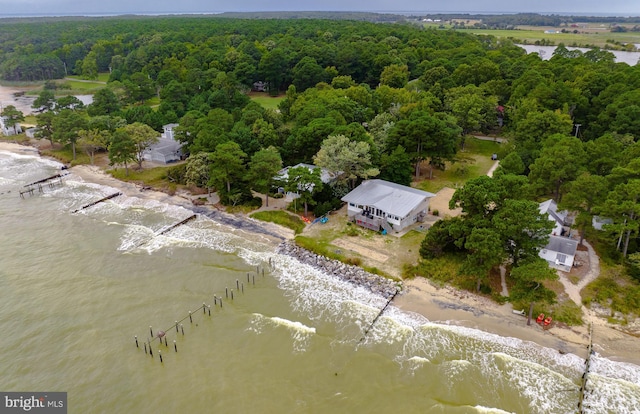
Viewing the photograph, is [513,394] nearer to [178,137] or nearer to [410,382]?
[410,382]

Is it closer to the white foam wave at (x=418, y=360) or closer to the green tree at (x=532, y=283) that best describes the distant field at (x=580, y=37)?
the green tree at (x=532, y=283)

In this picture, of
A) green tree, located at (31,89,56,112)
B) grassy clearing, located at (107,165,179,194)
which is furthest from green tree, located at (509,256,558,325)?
green tree, located at (31,89,56,112)

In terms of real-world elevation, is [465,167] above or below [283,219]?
above

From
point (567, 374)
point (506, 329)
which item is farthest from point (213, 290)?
point (567, 374)

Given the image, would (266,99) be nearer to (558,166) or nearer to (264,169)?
(264,169)

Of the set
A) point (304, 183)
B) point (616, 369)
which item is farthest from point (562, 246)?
point (304, 183)

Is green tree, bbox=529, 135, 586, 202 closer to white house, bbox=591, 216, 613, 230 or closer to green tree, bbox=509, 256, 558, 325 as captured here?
white house, bbox=591, 216, 613, 230
